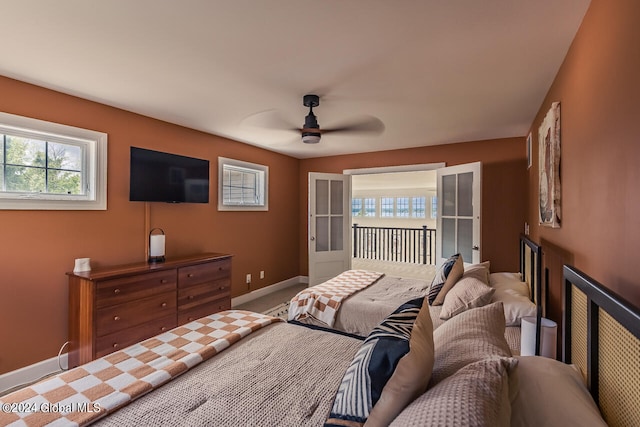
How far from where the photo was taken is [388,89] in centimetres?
256

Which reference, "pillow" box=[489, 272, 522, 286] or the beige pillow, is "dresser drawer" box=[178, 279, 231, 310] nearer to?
the beige pillow

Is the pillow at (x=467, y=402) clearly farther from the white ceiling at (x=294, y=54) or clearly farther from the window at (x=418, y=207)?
the window at (x=418, y=207)

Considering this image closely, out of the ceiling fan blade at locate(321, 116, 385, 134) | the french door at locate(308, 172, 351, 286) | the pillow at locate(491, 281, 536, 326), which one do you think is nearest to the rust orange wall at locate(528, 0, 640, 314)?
the pillow at locate(491, 281, 536, 326)

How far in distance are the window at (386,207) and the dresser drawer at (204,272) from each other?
7.89 meters

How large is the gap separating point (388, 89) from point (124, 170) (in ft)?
9.01

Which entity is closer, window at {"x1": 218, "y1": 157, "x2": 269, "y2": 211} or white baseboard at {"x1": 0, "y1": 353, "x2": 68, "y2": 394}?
white baseboard at {"x1": 0, "y1": 353, "x2": 68, "y2": 394}

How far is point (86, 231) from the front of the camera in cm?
285

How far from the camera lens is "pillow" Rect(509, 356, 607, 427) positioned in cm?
86

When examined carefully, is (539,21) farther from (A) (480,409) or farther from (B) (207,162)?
(B) (207,162)

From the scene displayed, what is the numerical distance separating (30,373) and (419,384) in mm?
3216

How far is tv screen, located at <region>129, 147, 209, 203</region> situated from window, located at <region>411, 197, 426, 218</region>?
7.88 meters

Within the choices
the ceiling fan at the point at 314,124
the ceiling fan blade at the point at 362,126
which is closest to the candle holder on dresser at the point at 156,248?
the ceiling fan at the point at 314,124

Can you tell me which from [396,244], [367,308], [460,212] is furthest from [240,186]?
[396,244]

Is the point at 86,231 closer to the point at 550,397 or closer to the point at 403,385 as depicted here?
the point at 403,385
